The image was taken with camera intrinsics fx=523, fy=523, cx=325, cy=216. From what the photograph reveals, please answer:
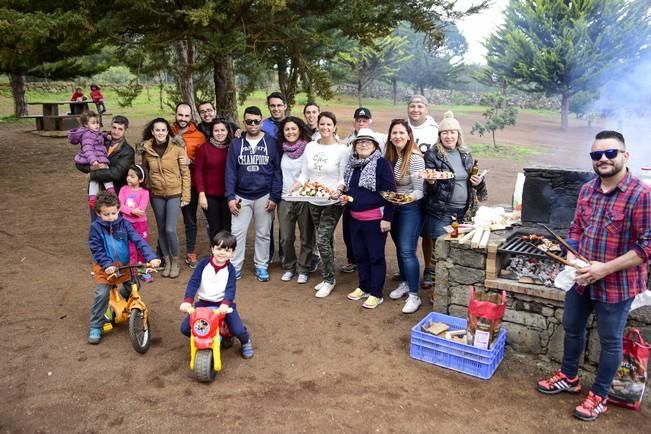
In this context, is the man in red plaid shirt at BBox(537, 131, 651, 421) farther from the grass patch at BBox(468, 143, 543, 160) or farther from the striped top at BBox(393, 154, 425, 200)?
the grass patch at BBox(468, 143, 543, 160)

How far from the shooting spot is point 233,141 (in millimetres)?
5766

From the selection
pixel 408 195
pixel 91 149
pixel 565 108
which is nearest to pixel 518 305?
pixel 408 195

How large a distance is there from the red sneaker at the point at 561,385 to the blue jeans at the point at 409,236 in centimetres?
170

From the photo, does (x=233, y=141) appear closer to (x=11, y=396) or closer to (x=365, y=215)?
(x=365, y=215)

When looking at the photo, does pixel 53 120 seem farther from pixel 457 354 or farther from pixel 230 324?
pixel 457 354

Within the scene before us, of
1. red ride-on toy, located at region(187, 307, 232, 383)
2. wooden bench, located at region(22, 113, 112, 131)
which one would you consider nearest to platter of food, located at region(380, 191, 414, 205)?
red ride-on toy, located at region(187, 307, 232, 383)

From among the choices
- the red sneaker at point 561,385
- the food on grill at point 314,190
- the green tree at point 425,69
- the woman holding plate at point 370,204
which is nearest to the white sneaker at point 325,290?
the woman holding plate at point 370,204

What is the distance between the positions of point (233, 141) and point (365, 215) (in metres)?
1.72

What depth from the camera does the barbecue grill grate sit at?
14.2ft

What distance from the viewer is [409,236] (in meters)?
5.27

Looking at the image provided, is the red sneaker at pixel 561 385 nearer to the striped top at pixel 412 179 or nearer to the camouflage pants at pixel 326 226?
the striped top at pixel 412 179

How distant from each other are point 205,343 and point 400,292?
93.4 inches

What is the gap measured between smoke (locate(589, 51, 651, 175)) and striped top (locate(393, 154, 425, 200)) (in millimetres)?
4357

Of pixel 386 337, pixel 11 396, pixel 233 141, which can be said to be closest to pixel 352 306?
pixel 386 337
